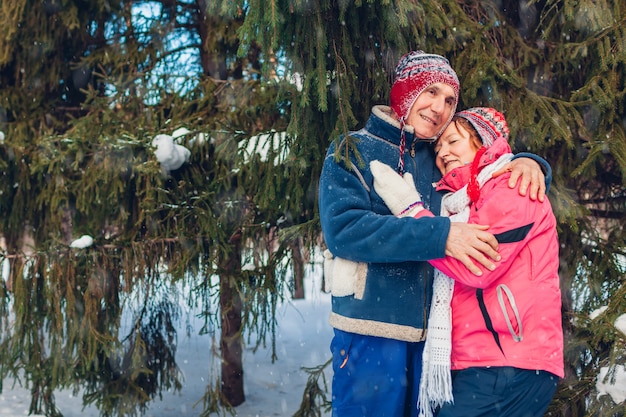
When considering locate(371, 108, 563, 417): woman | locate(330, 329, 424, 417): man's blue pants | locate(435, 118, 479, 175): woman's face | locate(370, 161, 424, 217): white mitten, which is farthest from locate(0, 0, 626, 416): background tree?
locate(330, 329, 424, 417): man's blue pants

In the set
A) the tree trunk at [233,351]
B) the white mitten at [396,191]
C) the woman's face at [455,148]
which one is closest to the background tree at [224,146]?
the tree trunk at [233,351]

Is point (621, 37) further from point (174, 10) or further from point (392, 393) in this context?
point (174, 10)

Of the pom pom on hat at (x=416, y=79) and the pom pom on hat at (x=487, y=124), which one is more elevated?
the pom pom on hat at (x=416, y=79)

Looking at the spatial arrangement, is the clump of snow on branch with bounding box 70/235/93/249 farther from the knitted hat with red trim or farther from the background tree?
the knitted hat with red trim

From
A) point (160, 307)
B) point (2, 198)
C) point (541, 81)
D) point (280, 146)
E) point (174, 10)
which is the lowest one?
point (160, 307)

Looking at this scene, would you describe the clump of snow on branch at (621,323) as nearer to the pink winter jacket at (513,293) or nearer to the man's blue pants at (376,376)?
the pink winter jacket at (513,293)

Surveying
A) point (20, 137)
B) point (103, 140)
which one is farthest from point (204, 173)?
point (20, 137)

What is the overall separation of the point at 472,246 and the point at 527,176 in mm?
406

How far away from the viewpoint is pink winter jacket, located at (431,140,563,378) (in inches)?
85.4

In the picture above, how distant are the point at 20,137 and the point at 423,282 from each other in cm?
399

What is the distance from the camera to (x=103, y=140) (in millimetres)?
4246

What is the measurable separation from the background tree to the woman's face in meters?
0.48

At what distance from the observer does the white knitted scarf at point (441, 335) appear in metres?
2.28

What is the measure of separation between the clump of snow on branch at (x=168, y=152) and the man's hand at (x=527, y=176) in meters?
2.62
